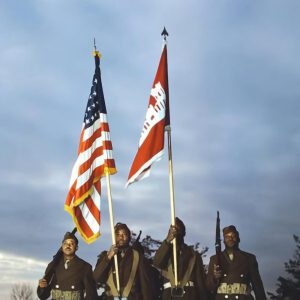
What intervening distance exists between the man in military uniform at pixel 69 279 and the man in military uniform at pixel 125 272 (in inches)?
14.0

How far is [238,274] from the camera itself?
40.0 feet

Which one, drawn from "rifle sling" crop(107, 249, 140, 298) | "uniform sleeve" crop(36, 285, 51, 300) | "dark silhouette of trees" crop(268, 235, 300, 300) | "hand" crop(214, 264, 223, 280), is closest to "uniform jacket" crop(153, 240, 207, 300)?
"hand" crop(214, 264, 223, 280)

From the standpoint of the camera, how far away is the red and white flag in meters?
12.6

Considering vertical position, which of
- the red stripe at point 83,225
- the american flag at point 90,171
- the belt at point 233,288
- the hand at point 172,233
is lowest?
the belt at point 233,288

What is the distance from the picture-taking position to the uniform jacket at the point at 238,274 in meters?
12.1

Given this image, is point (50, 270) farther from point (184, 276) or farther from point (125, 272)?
point (184, 276)

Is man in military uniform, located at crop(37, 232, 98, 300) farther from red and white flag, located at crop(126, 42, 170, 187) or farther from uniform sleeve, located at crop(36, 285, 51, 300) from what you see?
red and white flag, located at crop(126, 42, 170, 187)

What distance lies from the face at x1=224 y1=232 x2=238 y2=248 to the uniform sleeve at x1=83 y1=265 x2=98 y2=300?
2780 millimetres

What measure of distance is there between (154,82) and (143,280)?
404 cm

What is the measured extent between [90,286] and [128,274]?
913mm

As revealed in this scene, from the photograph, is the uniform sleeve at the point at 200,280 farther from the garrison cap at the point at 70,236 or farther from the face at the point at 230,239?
the garrison cap at the point at 70,236

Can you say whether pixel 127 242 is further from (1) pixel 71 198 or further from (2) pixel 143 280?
(1) pixel 71 198

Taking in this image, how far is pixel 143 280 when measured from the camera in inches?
489

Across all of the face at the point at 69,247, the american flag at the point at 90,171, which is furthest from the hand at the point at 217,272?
the face at the point at 69,247
